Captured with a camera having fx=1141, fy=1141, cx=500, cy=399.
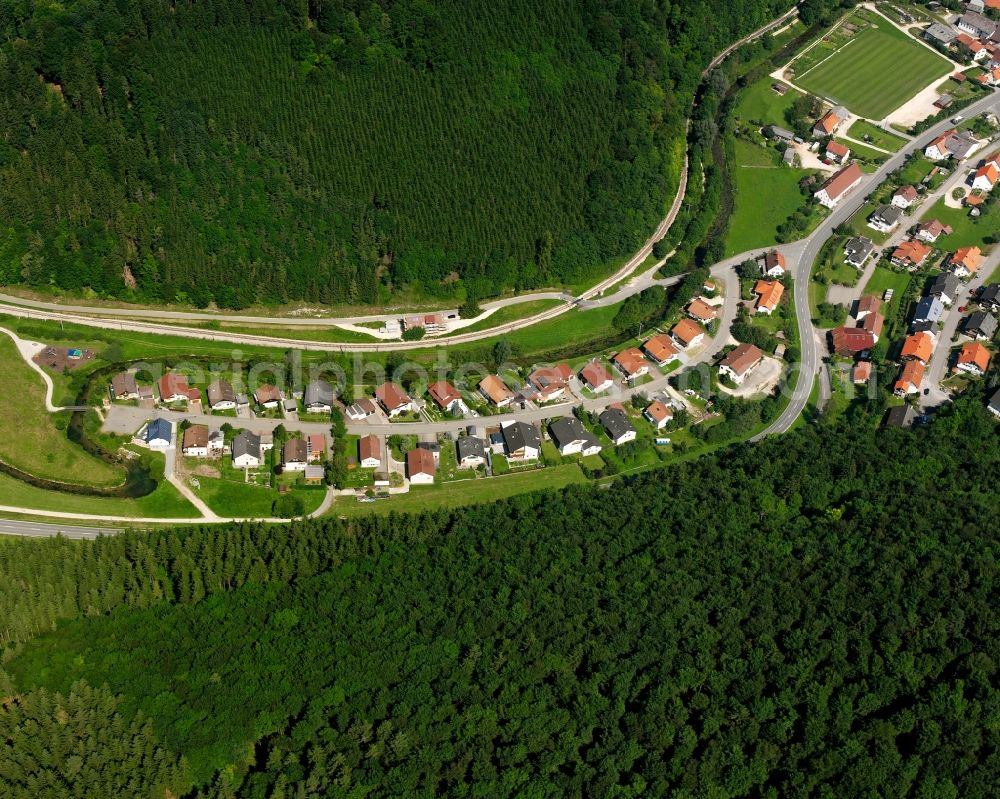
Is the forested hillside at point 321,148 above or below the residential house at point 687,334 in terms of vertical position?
above

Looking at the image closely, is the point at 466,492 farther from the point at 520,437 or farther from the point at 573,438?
the point at 573,438

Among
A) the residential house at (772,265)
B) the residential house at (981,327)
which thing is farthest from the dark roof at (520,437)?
the residential house at (981,327)

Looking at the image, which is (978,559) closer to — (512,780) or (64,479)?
(512,780)

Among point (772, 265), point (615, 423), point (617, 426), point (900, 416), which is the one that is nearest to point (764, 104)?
point (772, 265)

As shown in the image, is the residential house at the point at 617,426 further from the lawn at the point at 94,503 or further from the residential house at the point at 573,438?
the lawn at the point at 94,503

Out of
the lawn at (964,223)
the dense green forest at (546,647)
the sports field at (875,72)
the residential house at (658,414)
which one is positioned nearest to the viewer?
the dense green forest at (546,647)

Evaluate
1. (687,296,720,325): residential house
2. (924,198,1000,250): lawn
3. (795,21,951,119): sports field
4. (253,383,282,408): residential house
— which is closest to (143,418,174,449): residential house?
(253,383,282,408): residential house

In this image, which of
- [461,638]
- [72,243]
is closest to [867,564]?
[461,638]

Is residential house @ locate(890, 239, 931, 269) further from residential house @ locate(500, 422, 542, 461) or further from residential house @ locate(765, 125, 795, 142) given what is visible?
residential house @ locate(500, 422, 542, 461)
